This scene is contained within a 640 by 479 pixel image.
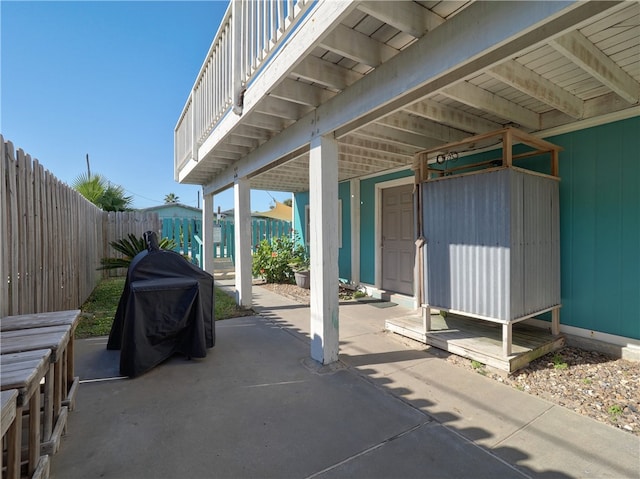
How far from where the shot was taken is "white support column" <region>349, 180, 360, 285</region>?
6.24 meters

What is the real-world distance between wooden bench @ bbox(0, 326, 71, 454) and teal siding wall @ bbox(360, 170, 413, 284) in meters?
4.87

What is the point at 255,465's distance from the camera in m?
1.64

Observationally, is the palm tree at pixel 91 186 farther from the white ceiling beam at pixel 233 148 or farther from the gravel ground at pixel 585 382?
the gravel ground at pixel 585 382

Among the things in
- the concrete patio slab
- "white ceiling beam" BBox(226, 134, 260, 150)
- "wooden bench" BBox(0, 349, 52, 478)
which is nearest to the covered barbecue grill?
the concrete patio slab

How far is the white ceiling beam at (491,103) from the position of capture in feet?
8.46

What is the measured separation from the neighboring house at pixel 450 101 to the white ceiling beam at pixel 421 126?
2cm

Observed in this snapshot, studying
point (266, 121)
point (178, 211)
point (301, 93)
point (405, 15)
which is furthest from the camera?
point (178, 211)

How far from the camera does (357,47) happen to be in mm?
2146

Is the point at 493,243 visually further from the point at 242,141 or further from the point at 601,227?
the point at 242,141

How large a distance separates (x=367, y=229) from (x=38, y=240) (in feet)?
16.1

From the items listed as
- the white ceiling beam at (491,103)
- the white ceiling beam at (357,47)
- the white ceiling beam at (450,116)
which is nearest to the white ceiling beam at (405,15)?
the white ceiling beam at (357,47)

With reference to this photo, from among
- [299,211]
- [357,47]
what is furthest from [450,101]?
[299,211]

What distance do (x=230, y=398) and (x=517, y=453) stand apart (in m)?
1.96

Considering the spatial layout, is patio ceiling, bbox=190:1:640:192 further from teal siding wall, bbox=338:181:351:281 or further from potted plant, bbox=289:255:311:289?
potted plant, bbox=289:255:311:289
